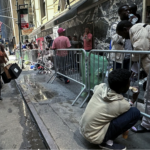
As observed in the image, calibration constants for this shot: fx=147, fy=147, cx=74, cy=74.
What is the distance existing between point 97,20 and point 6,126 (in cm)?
559

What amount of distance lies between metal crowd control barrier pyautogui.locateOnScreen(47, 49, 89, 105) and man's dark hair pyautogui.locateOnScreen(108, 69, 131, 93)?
178cm

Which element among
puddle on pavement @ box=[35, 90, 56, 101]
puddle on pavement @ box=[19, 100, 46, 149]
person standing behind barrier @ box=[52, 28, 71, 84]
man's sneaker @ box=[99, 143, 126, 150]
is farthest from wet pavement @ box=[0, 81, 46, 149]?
person standing behind barrier @ box=[52, 28, 71, 84]

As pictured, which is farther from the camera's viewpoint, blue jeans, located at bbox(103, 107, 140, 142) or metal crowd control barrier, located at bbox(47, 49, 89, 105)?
metal crowd control barrier, located at bbox(47, 49, 89, 105)

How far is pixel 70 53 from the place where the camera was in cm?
466

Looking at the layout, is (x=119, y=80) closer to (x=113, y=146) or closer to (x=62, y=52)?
(x=113, y=146)

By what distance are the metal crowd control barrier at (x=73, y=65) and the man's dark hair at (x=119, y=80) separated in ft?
5.83

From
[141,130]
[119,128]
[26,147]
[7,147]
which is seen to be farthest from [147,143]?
[7,147]

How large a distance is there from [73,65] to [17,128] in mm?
2408

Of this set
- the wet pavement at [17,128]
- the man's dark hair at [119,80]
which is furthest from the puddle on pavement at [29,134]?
the man's dark hair at [119,80]

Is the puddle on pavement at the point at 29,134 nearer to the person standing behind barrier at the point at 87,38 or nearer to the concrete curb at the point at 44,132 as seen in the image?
the concrete curb at the point at 44,132

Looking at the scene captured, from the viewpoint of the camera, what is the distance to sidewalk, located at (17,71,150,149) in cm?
230

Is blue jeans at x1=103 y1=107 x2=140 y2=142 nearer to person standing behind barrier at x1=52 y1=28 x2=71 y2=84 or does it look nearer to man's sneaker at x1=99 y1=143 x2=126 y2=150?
man's sneaker at x1=99 y1=143 x2=126 y2=150

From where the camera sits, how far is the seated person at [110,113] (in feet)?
6.27

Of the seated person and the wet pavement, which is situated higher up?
the seated person
